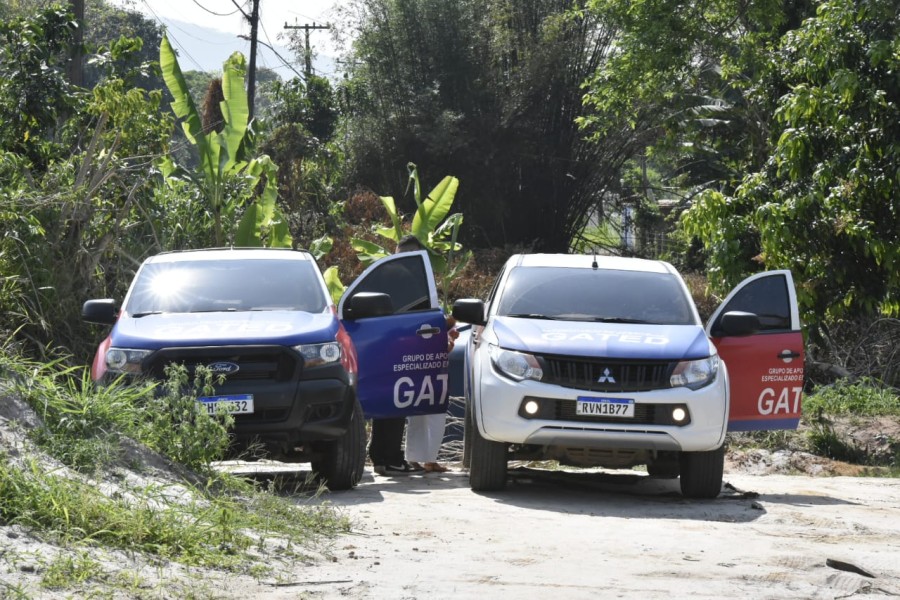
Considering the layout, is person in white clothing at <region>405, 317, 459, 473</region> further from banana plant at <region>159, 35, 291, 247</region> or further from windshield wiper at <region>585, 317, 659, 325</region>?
banana plant at <region>159, 35, 291, 247</region>

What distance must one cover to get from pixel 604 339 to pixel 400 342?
1.90 meters

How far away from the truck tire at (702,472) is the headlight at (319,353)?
8.67ft

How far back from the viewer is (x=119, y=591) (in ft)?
16.6

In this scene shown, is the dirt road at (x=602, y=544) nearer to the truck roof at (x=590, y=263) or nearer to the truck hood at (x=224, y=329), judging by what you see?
the truck hood at (x=224, y=329)

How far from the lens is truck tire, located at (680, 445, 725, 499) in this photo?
9172mm

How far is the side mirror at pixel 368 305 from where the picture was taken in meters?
9.77

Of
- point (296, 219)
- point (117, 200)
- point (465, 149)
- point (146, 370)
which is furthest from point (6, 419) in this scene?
point (465, 149)

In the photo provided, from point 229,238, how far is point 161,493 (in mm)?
11764

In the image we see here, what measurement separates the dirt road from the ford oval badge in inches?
45.5

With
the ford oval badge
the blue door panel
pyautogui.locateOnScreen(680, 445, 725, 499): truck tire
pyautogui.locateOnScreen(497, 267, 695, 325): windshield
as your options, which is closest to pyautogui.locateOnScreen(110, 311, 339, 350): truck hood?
the ford oval badge

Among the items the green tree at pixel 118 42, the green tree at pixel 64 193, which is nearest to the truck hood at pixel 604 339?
the green tree at pixel 64 193

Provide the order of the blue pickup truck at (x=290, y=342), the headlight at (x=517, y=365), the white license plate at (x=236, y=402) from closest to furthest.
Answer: the white license plate at (x=236, y=402) → the blue pickup truck at (x=290, y=342) → the headlight at (x=517, y=365)

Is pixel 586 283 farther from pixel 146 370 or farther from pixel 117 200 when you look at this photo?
pixel 117 200

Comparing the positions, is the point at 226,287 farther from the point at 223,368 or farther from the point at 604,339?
the point at 604,339
